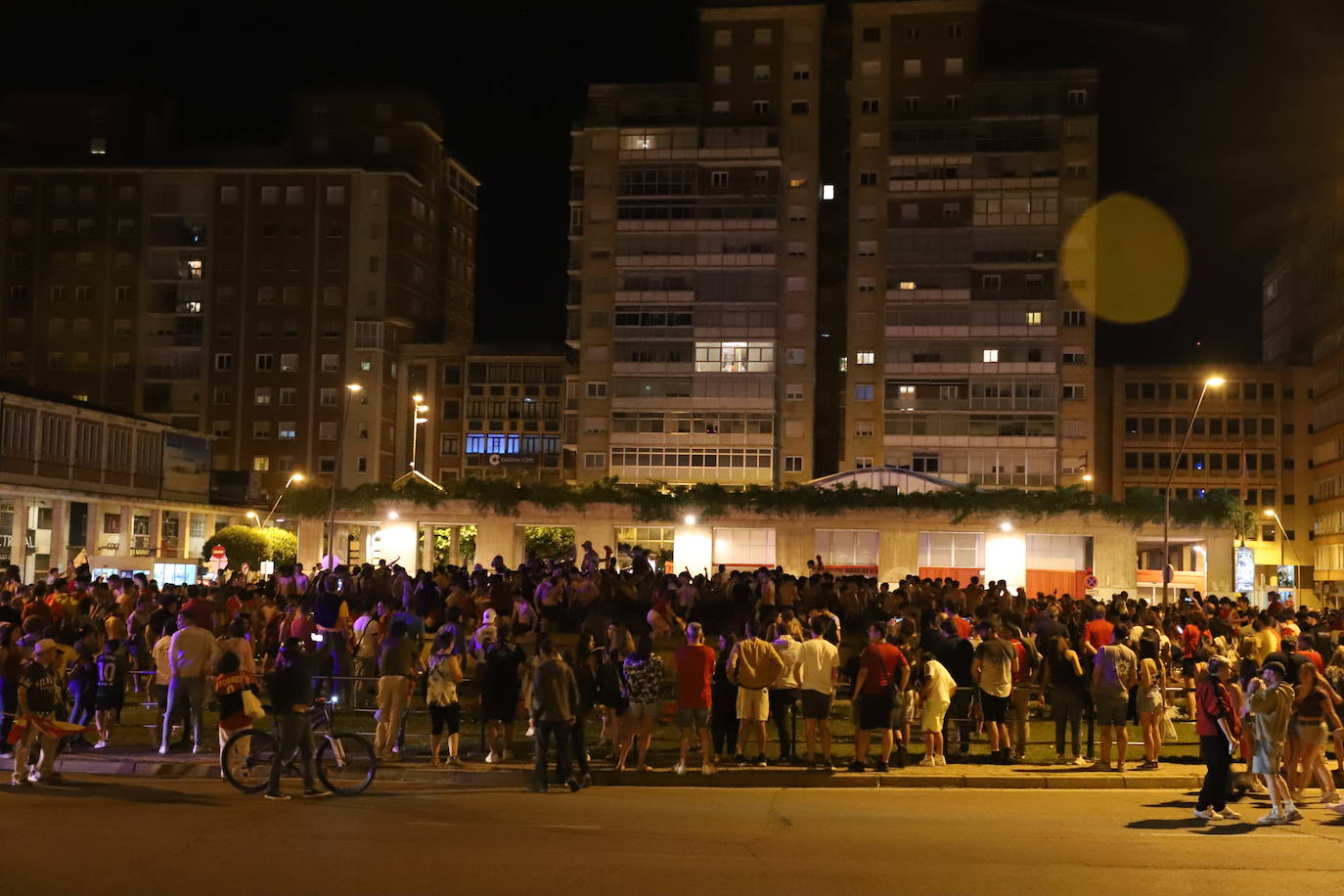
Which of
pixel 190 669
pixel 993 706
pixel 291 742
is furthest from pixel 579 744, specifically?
pixel 993 706

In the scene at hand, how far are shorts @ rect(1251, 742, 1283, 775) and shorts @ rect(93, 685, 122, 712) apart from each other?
1406 centimetres

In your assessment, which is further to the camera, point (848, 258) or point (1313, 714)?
point (848, 258)

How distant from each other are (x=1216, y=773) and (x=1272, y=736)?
731 millimetres

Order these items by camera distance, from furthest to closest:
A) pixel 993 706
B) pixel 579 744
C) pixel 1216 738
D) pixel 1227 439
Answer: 1. pixel 1227 439
2. pixel 993 706
3. pixel 579 744
4. pixel 1216 738

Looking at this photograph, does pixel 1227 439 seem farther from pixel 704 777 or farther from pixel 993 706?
pixel 704 777

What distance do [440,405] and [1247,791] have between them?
89622 millimetres

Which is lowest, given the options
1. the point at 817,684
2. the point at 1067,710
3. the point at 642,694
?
the point at 1067,710

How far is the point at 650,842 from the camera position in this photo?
41.8 ft

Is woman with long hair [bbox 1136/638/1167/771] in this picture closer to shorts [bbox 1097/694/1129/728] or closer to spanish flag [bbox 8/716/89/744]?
shorts [bbox 1097/694/1129/728]

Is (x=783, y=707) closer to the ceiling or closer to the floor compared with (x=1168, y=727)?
closer to the ceiling

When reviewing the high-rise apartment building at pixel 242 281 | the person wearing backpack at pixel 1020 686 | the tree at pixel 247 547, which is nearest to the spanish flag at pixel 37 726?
the person wearing backpack at pixel 1020 686

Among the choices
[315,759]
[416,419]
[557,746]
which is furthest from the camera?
[416,419]

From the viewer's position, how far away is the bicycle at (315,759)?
1534cm

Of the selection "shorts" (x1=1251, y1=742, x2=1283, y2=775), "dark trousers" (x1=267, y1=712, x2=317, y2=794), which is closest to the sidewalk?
"dark trousers" (x1=267, y1=712, x2=317, y2=794)
